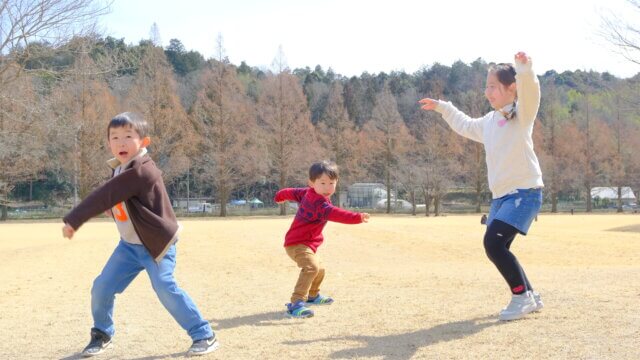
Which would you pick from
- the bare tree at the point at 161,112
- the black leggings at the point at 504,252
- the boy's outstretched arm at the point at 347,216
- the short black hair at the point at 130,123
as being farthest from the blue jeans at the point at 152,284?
the bare tree at the point at 161,112

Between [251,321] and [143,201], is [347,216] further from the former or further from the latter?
[143,201]

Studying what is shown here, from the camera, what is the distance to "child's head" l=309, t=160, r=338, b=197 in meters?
5.60

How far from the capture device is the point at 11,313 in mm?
6051

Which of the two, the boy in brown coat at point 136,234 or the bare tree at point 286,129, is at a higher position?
the bare tree at point 286,129

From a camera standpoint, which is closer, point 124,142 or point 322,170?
point 124,142

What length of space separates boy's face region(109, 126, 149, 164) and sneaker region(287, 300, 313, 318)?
200cm

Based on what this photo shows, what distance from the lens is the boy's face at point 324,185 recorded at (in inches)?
221

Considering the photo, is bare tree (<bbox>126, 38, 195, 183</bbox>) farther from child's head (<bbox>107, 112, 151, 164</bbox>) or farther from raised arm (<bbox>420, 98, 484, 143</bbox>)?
child's head (<bbox>107, 112, 151, 164</bbox>)

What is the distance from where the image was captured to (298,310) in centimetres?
530

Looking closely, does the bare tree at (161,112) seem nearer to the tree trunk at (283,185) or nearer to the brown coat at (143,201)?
the tree trunk at (283,185)

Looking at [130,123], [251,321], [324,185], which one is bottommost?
[251,321]

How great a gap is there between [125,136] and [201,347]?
150cm

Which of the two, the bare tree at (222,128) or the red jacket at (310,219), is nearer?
the red jacket at (310,219)

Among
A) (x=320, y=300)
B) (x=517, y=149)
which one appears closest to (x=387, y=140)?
(x=320, y=300)
